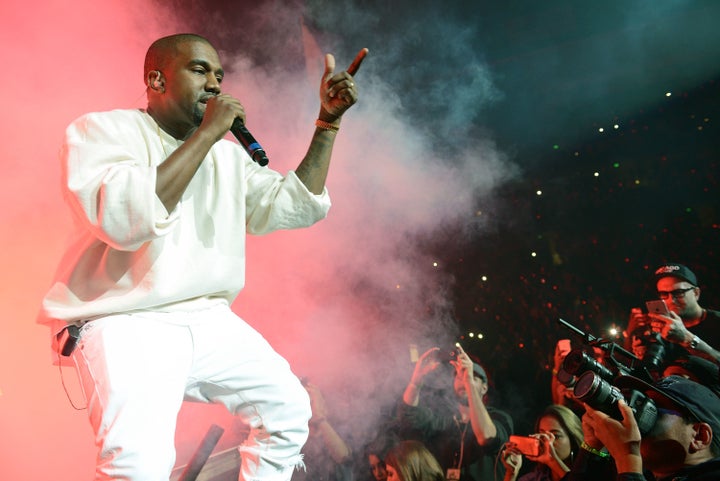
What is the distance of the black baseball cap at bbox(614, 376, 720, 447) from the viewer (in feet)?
6.98

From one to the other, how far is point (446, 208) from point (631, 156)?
1.97 metres

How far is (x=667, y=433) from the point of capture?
85.9 inches

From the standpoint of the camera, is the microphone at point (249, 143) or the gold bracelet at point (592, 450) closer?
the microphone at point (249, 143)

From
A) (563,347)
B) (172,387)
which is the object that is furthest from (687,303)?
(172,387)

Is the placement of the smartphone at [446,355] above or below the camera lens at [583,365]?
above

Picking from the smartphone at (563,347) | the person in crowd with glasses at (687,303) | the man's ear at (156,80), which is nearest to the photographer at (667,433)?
the person in crowd with glasses at (687,303)

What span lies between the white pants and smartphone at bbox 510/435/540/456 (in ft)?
7.05

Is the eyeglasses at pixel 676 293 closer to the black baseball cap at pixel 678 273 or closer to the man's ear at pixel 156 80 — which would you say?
the black baseball cap at pixel 678 273

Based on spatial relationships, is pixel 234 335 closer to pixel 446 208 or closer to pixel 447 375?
pixel 447 375

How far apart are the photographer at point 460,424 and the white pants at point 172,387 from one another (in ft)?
8.57

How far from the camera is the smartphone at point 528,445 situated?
10.8 feet

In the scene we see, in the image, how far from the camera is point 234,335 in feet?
5.53

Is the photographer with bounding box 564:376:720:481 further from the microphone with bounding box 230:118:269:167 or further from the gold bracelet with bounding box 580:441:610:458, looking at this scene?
the microphone with bounding box 230:118:269:167

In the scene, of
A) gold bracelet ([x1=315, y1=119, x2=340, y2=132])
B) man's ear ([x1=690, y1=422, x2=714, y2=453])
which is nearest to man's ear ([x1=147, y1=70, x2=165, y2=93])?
gold bracelet ([x1=315, y1=119, x2=340, y2=132])
